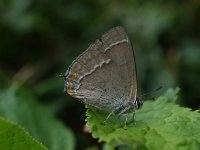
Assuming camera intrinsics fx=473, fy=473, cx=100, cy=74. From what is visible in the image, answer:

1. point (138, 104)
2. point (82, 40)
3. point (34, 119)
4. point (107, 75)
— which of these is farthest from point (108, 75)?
point (82, 40)

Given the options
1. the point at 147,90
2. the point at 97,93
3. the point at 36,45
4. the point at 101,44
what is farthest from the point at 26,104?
the point at 36,45

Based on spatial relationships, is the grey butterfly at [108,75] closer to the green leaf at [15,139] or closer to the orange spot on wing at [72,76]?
the orange spot on wing at [72,76]

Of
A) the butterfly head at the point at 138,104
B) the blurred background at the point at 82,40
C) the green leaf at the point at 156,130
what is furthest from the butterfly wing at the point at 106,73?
the blurred background at the point at 82,40

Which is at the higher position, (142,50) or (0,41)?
(0,41)

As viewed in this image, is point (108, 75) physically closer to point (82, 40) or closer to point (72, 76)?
point (72, 76)

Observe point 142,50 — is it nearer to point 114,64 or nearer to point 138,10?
point 138,10

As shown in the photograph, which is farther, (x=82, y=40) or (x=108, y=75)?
(x=82, y=40)
